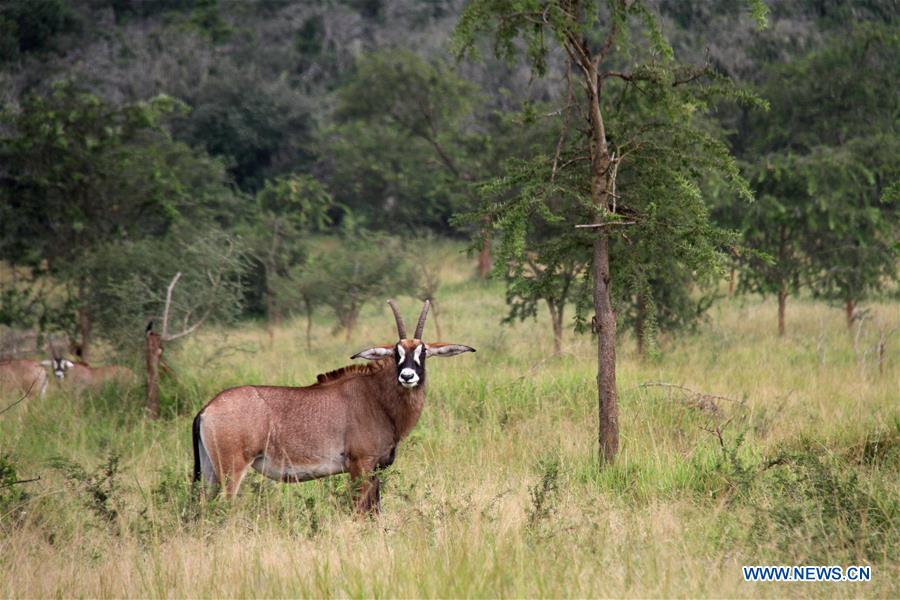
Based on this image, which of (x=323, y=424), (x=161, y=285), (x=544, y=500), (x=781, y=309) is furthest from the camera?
(x=781, y=309)

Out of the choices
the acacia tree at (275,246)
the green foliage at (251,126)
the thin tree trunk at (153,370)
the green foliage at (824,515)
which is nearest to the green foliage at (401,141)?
the acacia tree at (275,246)

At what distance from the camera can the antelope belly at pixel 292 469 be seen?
7.23m

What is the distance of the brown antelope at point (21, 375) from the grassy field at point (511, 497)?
113 centimetres

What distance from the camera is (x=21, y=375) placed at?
13.6 meters

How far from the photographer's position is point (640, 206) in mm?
7895

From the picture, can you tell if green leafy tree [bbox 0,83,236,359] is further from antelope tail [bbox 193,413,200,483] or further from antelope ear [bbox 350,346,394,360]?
antelope ear [bbox 350,346,394,360]

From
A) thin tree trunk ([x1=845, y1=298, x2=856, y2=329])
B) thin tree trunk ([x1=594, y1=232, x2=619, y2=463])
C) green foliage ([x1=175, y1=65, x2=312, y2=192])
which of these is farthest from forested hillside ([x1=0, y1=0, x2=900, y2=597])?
green foliage ([x1=175, y1=65, x2=312, y2=192])

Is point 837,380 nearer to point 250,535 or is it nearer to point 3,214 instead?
point 250,535

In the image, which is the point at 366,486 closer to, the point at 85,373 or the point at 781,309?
the point at 85,373

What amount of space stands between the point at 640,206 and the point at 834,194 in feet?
30.9

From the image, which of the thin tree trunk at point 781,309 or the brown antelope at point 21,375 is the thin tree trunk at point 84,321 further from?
the thin tree trunk at point 781,309

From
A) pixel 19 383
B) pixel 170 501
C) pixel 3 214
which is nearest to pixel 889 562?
pixel 170 501

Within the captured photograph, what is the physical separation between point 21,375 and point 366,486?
8493 millimetres

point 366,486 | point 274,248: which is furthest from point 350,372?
point 274,248
